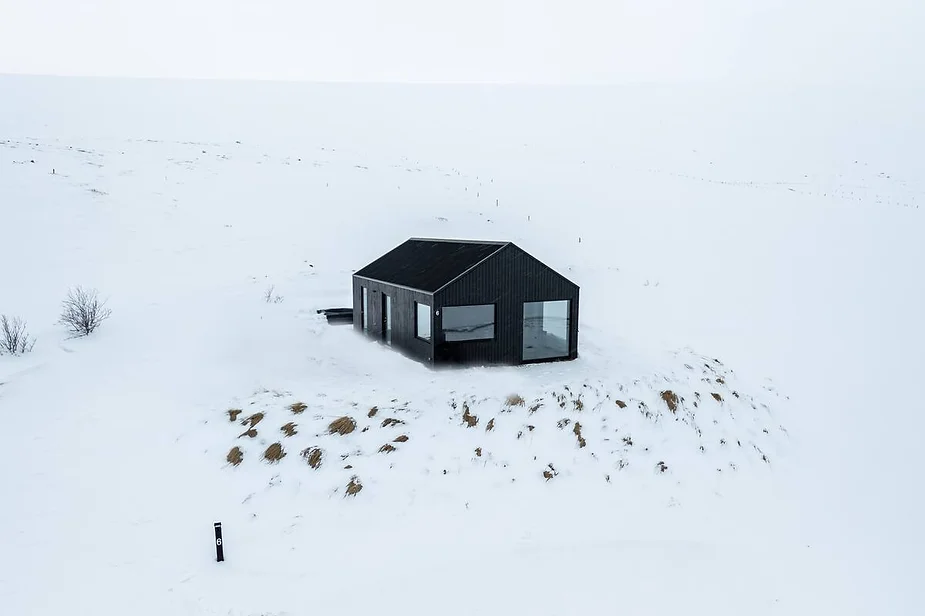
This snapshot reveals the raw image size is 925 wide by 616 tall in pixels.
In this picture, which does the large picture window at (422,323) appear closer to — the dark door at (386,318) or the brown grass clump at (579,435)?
the dark door at (386,318)

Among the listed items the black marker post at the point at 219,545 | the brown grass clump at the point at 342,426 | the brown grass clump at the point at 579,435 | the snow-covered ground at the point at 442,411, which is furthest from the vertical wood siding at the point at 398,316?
the black marker post at the point at 219,545

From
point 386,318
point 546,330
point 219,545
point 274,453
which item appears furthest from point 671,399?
point 219,545

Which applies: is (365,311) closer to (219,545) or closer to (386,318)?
(386,318)

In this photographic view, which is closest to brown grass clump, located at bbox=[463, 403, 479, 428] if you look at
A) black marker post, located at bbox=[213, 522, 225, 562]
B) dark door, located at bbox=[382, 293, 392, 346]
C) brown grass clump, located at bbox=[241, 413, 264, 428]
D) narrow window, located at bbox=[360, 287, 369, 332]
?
brown grass clump, located at bbox=[241, 413, 264, 428]

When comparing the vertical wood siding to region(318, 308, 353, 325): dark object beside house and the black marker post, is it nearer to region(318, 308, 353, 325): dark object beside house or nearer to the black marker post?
region(318, 308, 353, 325): dark object beside house

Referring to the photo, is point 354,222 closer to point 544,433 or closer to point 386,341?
point 386,341
